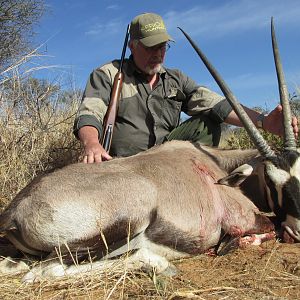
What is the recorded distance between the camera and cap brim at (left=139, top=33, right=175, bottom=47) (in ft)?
16.5

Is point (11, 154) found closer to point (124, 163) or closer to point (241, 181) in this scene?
point (124, 163)

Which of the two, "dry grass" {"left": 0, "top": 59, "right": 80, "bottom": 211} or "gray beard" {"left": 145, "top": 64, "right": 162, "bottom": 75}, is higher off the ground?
"gray beard" {"left": 145, "top": 64, "right": 162, "bottom": 75}

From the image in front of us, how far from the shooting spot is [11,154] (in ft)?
19.1

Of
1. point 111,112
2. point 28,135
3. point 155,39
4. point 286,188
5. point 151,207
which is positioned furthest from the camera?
point 28,135

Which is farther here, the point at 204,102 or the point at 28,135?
the point at 28,135

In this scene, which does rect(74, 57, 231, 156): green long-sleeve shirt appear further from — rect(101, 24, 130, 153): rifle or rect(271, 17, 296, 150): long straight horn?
rect(271, 17, 296, 150): long straight horn

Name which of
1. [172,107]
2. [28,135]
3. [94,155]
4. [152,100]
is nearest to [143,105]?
[152,100]

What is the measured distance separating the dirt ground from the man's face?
95.7 inches

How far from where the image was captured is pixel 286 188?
373 cm

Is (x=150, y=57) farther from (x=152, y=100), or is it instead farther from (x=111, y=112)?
(x=111, y=112)

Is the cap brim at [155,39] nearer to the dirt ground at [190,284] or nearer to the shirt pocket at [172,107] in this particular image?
the shirt pocket at [172,107]

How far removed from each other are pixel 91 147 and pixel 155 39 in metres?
1.57

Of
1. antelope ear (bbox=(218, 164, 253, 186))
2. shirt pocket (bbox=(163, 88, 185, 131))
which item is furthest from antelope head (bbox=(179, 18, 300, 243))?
shirt pocket (bbox=(163, 88, 185, 131))

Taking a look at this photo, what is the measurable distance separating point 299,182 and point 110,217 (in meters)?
1.47
